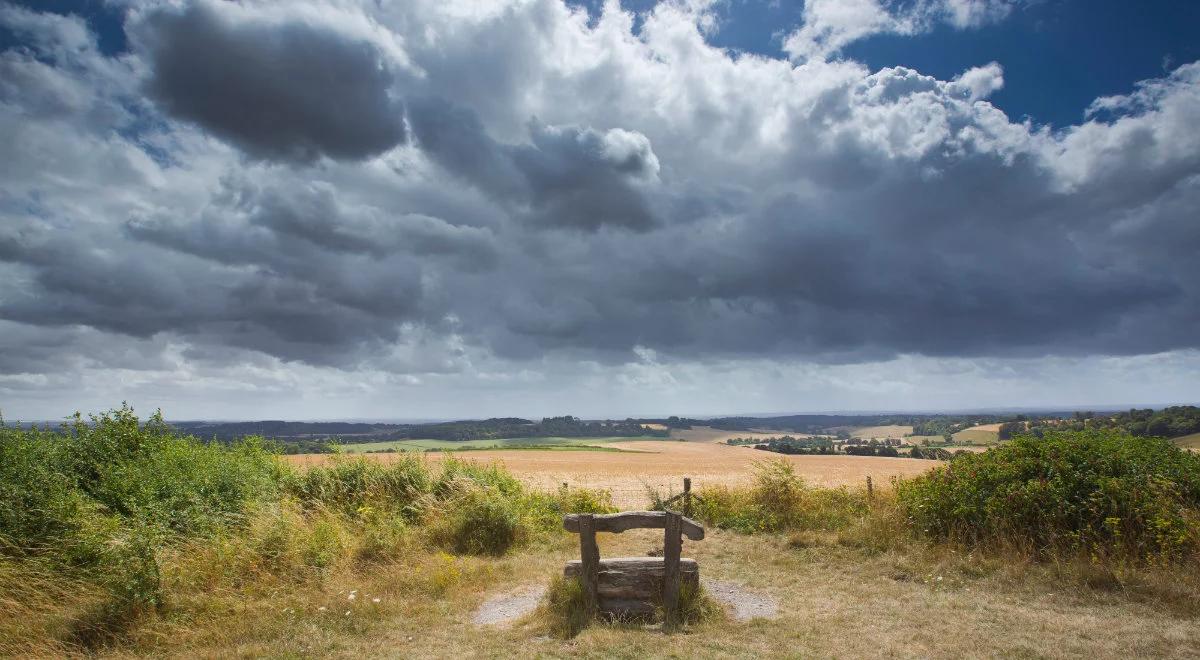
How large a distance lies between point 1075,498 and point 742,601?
751cm

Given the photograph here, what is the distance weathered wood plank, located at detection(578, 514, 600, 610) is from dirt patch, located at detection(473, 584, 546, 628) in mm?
1325

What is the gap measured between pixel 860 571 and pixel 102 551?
46.0ft

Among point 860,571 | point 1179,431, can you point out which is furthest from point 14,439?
point 1179,431

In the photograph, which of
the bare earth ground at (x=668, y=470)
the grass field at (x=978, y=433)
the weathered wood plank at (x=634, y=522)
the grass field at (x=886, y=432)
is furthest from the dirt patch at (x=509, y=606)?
the grass field at (x=886, y=432)

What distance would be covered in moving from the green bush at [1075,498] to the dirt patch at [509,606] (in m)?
9.19

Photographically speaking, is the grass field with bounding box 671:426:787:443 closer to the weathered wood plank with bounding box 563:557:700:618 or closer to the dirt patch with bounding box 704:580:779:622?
the dirt patch with bounding box 704:580:779:622

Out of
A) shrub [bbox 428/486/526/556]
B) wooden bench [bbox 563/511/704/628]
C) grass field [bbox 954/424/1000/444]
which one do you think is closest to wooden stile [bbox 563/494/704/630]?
wooden bench [bbox 563/511/704/628]

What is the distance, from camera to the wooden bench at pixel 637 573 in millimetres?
9773

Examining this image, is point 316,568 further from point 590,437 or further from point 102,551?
point 590,437

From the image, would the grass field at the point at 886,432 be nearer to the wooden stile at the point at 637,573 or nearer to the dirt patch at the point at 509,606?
the dirt patch at the point at 509,606

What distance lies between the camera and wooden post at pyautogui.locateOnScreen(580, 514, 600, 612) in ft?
32.3

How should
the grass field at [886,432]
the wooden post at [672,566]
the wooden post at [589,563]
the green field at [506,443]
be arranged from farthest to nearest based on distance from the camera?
the grass field at [886,432] → the green field at [506,443] → the wooden post at [589,563] → the wooden post at [672,566]

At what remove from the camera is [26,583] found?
9.75 meters

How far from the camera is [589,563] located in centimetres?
993
